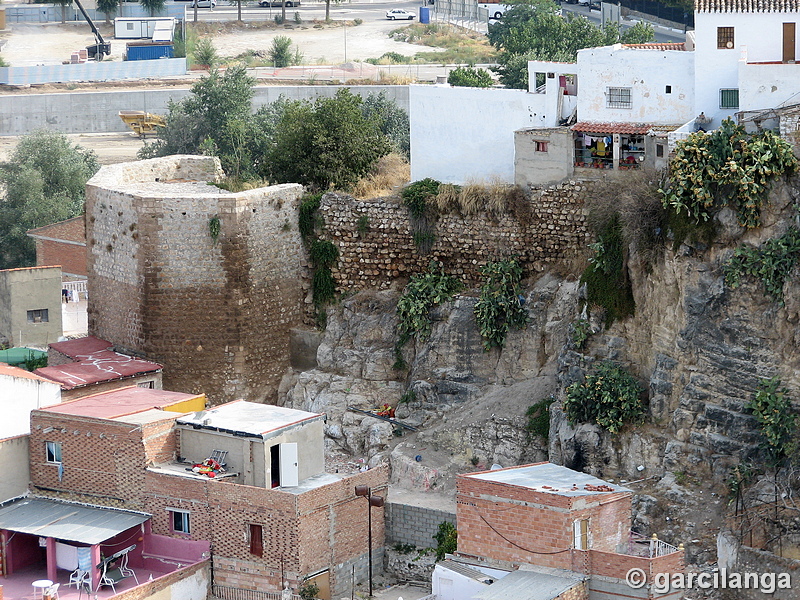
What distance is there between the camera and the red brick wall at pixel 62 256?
175ft

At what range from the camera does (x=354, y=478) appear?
3341 cm

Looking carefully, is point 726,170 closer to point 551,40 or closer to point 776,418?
point 776,418

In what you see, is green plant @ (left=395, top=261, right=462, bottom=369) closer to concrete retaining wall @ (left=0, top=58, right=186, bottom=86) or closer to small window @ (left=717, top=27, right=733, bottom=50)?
small window @ (left=717, top=27, right=733, bottom=50)

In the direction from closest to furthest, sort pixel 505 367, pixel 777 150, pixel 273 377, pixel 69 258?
1. pixel 777 150
2. pixel 505 367
3. pixel 273 377
4. pixel 69 258

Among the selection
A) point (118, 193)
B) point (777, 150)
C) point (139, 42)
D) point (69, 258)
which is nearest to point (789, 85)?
point (777, 150)

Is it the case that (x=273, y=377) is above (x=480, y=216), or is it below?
below

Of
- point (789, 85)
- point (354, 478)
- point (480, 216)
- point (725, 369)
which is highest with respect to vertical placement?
point (789, 85)

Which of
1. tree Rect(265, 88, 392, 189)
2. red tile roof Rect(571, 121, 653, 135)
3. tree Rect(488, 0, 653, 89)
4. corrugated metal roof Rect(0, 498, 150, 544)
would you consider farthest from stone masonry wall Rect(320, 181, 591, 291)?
tree Rect(488, 0, 653, 89)

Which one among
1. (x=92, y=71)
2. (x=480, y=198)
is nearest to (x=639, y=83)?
(x=480, y=198)

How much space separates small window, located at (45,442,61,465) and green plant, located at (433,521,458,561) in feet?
24.7

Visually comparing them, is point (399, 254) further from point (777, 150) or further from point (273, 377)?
point (777, 150)

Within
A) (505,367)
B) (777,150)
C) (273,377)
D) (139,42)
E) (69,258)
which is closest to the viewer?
(777,150)

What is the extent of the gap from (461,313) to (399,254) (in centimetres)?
228

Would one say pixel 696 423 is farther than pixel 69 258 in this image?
No
